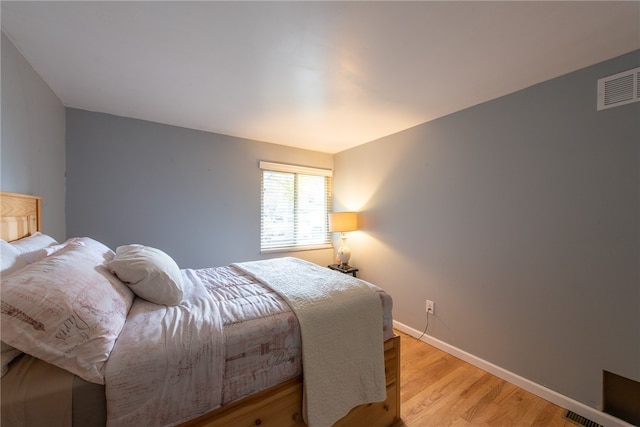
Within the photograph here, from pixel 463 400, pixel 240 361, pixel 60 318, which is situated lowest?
pixel 463 400

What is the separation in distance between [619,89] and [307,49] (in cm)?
192

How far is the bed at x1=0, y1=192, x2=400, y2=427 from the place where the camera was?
0.76 m

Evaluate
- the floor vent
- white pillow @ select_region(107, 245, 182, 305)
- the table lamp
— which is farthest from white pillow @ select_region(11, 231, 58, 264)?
the floor vent

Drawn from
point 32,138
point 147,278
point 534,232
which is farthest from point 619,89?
point 32,138

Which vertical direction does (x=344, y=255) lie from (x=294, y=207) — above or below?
below

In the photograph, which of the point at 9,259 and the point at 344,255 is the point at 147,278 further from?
the point at 344,255

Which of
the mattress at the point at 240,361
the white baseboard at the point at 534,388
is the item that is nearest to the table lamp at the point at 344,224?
the white baseboard at the point at 534,388

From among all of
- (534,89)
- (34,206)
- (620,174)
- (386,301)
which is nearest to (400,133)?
(534,89)

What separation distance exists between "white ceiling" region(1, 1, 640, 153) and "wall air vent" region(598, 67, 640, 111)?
145 millimetres

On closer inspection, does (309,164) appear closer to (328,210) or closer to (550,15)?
(328,210)

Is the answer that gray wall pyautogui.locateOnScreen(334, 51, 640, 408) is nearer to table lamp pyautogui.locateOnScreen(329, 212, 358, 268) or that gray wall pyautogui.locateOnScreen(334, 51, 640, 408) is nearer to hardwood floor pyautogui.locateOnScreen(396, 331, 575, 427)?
hardwood floor pyautogui.locateOnScreen(396, 331, 575, 427)

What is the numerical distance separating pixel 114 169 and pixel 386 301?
2785mm

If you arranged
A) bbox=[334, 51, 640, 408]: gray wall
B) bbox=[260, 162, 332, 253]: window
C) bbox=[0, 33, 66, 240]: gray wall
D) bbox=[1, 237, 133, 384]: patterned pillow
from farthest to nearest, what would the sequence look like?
1. bbox=[260, 162, 332, 253]: window
2. bbox=[334, 51, 640, 408]: gray wall
3. bbox=[0, 33, 66, 240]: gray wall
4. bbox=[1, 237, 133, 384]: patterned pillow

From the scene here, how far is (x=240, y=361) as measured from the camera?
3.43ft
